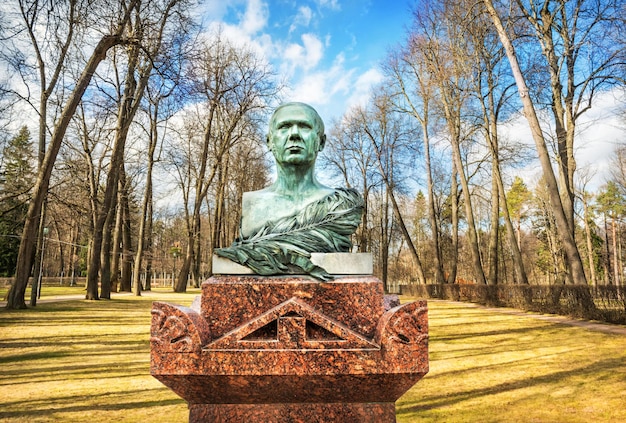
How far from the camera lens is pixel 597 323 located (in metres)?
12.3

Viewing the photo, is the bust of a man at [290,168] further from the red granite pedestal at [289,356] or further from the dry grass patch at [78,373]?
the dry grass patch at [78,373]

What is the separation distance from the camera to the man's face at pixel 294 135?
13.3 feet

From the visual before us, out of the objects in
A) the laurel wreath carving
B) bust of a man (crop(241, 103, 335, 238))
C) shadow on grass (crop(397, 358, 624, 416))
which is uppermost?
bust of a man (crop(241, 103, 335, 238))

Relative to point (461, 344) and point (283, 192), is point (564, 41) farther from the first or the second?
point (283, 192)

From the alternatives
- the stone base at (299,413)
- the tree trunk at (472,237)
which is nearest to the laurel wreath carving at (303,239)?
the stone base at (299,413)

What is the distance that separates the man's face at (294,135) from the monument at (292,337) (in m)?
0.69

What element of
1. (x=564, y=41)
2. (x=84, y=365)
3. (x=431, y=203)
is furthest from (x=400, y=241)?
(x=84, y=365)

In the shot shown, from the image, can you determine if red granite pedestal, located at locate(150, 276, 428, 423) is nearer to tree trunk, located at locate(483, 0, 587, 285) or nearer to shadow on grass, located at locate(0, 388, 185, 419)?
shadow on grass, located at locate(0, 388, 185, 419)

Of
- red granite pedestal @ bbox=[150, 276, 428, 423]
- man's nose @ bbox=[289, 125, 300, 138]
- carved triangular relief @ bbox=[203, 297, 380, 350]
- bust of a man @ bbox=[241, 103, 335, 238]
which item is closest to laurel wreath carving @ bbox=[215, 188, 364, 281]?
bust of a man @ bbox=[241, 103, 335, 238]

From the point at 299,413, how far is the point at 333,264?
3.72ft

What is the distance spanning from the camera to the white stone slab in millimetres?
3498

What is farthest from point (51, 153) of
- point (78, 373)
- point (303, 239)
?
point (303, 239)

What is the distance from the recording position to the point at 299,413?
10.3 ft

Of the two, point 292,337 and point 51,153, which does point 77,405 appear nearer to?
point 292,337
